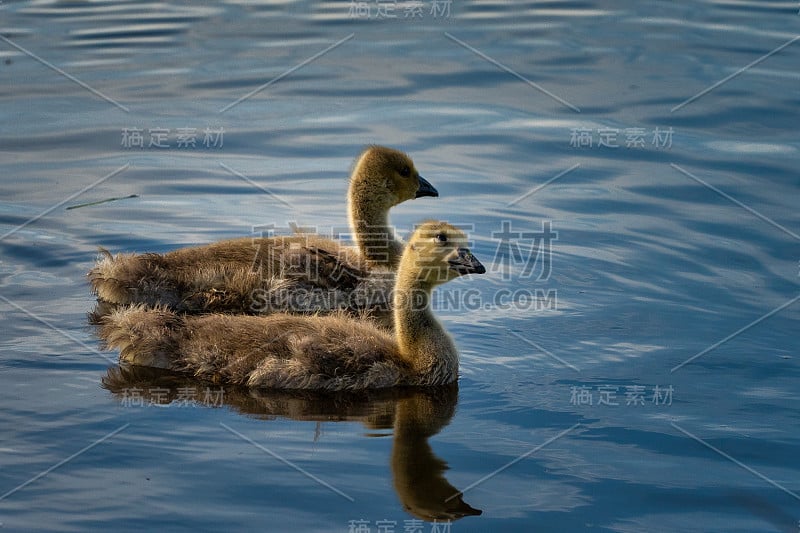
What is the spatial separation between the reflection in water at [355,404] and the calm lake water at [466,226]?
0.10ft

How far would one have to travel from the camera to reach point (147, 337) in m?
8.02

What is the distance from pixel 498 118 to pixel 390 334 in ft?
19.8

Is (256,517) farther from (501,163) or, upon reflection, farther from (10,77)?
(10,77)

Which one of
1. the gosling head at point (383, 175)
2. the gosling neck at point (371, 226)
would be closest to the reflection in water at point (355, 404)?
the gosling neck at point (371, 226)

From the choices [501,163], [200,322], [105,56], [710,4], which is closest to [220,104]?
[105,56]

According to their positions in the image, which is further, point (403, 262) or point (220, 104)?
point (220, 104)

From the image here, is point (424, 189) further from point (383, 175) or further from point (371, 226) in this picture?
point (371, 226)

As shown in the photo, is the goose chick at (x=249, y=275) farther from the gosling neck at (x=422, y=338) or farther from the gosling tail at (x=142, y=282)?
the gosling neck at (x=422, y=338)

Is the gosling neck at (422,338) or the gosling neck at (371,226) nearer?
the gosling neck at (422,338)

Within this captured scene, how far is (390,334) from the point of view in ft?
27.7

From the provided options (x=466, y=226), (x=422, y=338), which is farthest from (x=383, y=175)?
(x=422, y=338)

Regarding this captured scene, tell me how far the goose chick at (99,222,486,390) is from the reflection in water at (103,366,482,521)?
0.29ft

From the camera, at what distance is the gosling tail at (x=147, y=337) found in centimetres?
800

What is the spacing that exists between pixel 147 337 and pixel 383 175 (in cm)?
272
